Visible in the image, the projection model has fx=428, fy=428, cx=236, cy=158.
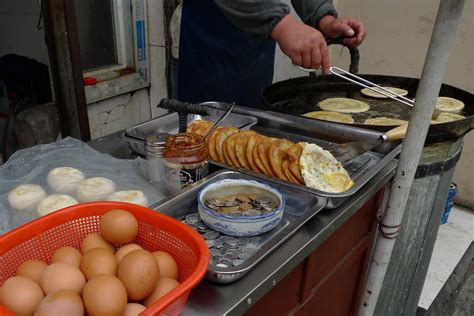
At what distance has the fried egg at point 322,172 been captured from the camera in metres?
1.32

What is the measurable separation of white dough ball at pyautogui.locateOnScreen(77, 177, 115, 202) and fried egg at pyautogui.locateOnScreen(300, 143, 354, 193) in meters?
0.59

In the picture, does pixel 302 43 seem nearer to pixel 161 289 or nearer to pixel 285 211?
pixel 285 211

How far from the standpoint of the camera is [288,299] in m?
1.23

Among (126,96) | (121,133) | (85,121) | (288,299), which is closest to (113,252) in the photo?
(288,299)

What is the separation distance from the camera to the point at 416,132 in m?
1.36

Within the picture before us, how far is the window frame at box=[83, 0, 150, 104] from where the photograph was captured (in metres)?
3.49

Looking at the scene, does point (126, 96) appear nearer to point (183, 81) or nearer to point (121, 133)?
point (183, 81)

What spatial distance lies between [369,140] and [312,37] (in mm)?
436

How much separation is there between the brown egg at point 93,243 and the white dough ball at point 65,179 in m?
0.39

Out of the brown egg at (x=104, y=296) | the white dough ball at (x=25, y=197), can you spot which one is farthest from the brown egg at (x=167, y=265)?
the white dough ball at (x=25, y=197)

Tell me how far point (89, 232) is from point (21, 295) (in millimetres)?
248

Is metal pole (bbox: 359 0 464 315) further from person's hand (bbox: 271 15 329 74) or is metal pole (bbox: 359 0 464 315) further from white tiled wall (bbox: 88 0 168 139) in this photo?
white tiled wall (bbox: 88 0 168 139)

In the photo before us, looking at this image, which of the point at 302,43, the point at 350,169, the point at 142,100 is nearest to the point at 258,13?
the point at 302,43

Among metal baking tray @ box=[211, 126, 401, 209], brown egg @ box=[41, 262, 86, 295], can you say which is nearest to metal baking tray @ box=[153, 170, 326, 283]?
metal baking tray @ box=[211, 126, 401, 209]
